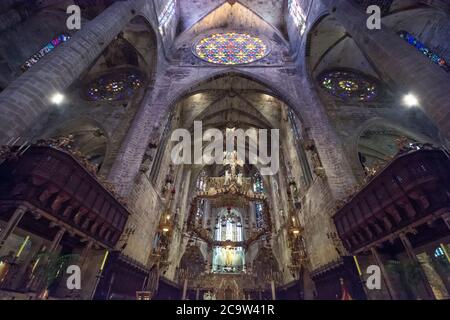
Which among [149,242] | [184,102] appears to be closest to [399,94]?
[184,102]

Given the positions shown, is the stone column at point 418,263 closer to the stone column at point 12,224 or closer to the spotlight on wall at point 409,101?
the stone column at point 12,224

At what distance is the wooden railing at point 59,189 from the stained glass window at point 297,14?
55.4 feet

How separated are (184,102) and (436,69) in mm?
14991

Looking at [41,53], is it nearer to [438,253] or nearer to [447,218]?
[447,218]

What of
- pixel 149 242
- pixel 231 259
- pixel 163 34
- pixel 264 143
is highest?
pixel 163 34

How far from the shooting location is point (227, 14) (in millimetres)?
21016

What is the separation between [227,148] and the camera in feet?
70.4

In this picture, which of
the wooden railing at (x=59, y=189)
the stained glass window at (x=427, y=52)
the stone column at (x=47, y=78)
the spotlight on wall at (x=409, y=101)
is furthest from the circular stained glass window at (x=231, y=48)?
the wooden railing at (x=59, y=189)

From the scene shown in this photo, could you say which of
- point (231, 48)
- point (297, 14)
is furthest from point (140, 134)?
point (297, 14)

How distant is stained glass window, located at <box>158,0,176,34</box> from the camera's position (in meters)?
16.3

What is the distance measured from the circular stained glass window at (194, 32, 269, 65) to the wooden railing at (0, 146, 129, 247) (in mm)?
14278

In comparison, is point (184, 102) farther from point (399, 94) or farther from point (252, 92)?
point (399, 94)

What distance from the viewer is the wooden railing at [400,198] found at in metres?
5.26
